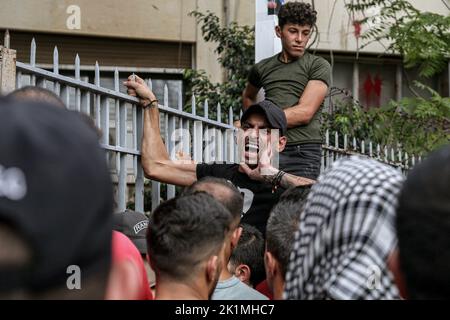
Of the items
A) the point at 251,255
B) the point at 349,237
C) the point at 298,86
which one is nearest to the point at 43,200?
the point at 349,237

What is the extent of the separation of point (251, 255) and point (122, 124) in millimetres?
1197

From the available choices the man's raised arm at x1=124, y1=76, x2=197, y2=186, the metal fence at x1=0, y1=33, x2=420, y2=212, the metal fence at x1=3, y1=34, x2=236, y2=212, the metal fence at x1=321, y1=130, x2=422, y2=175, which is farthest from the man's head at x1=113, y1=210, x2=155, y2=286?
the metal fence at x1=321, y1=130, x2=422, y2=175

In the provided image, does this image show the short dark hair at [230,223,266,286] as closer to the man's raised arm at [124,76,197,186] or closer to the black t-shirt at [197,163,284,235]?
the black t-shirt at [197,163,284,235]

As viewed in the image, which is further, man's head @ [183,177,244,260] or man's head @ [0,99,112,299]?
man's head @ [183,177,244,260]

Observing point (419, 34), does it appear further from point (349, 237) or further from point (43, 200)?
point (43, 200)

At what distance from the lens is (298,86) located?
16.4ft

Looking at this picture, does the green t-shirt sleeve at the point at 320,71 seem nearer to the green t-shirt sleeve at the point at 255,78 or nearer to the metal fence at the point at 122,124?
the green t-shirt sleeve at the point at 255,78

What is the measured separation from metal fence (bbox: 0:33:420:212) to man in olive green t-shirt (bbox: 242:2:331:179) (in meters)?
0.54

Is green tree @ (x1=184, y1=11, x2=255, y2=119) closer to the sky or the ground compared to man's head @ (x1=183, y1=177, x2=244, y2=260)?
closer to the sky

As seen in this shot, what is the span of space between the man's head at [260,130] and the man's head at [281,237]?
3.71 ft

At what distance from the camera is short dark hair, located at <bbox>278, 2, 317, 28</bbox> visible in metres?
5.02

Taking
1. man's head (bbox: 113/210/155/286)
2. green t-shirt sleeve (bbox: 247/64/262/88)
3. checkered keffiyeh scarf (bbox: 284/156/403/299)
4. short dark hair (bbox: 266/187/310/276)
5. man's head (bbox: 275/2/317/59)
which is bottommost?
man's head (bbox: 113/210/155/286)

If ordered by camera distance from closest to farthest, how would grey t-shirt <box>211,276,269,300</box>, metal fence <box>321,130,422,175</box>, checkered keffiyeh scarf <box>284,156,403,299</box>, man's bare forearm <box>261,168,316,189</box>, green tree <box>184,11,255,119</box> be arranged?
checkered keffiyeh scarf <box>284,156,403,299</box> < grey t-shirt <box>211,276,269,300</box> < man's bare forearm <box>261,168,316,189</box> < metal fence <box>321,130,422,175</box> < green tree <box>184,11,255,119</box>
